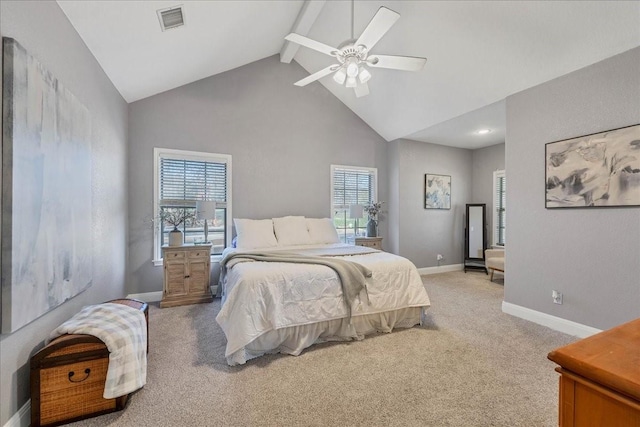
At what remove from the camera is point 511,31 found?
2814 millimetres

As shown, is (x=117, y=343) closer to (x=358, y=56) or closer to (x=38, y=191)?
(x=38, y=191)

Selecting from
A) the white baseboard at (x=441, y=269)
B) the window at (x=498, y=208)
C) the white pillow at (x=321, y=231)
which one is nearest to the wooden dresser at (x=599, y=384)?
the white pillow at (x=321, y=231)

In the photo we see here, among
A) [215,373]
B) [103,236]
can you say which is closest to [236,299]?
[215,373]

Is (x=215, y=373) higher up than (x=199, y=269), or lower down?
lower down

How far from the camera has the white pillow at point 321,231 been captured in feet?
14.5

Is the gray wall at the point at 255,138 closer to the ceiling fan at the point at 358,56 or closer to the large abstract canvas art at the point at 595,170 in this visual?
the ceiling fan at the point at 358,56

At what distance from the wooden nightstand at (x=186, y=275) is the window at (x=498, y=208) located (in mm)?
5448

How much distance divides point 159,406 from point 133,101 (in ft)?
12.4

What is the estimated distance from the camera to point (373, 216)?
5.37 metres

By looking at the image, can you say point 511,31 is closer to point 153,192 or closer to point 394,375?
point 394,375

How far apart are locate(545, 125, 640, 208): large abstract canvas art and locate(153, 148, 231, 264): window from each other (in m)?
4.16

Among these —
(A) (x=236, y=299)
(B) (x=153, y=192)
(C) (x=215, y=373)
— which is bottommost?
(C) (x=215, y=373)

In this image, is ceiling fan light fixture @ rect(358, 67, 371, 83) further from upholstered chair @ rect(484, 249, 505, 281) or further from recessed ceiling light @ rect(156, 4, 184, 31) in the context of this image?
upholstered chair @ rect(484, 249, 505, 281)

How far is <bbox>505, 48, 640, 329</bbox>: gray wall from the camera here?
99.5 inches
